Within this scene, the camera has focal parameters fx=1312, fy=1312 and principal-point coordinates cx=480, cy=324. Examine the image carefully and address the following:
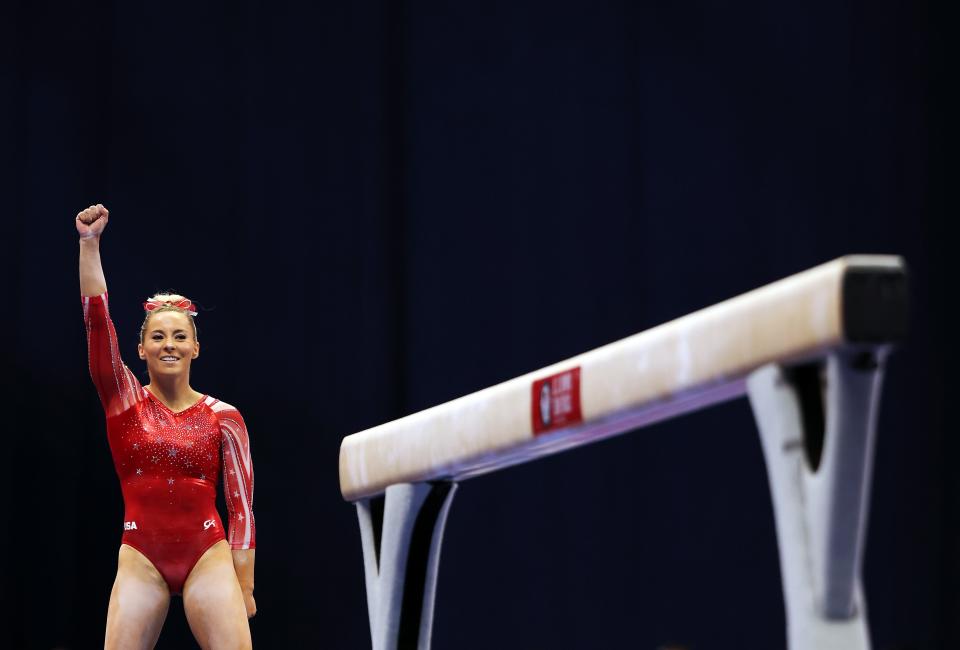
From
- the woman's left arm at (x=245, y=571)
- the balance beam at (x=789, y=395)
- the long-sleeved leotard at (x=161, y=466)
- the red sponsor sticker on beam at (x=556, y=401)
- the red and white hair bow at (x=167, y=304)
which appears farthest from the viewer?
the red and white hair bow at (x=167, y=304)

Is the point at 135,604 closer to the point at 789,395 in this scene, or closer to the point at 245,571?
the point at 245,571

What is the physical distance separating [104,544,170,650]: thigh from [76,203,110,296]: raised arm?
77 cm

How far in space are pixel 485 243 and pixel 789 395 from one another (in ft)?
14.5

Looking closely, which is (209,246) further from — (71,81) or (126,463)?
(126,463)

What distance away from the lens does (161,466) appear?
383 centimetres

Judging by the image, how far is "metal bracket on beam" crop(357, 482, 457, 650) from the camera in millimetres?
2656

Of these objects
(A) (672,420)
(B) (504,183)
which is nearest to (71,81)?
(B) (504,183)

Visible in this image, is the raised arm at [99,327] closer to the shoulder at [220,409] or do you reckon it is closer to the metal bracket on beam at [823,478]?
the shoulder at [220,409]

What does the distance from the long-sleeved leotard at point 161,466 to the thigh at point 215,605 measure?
0.04m

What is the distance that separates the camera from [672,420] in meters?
6.04

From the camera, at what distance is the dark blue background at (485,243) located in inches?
222

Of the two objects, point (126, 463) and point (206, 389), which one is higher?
point (206, 389)

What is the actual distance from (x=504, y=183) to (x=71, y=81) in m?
1.97

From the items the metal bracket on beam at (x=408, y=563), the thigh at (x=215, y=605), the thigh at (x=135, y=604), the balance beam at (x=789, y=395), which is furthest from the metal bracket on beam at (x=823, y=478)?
the thigh at (x=135, y=604)
